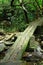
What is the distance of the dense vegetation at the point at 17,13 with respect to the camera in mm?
14187

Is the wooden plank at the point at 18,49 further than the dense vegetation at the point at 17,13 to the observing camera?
No

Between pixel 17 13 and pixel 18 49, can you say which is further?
pixel 17 13

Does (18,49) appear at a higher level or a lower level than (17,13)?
lower

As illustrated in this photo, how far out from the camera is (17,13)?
15141 mm

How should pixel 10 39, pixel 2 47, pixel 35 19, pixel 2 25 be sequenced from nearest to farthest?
pixel 2 47 → pixel 10 39 → pixel 2 25 → pixel 35 19

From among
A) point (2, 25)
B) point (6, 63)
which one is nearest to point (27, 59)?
point (6, 63)

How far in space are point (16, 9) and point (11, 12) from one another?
38cm

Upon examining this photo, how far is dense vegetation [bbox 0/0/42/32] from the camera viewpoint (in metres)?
14.2

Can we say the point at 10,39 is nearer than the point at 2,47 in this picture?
No

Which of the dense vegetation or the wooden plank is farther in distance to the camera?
the dense vegetation

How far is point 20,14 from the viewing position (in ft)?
49.3

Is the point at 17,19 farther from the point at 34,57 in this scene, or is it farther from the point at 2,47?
the point at 34,57

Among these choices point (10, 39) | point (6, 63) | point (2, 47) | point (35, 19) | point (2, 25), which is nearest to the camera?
point (6, 63)

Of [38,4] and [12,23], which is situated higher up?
[38,4]
